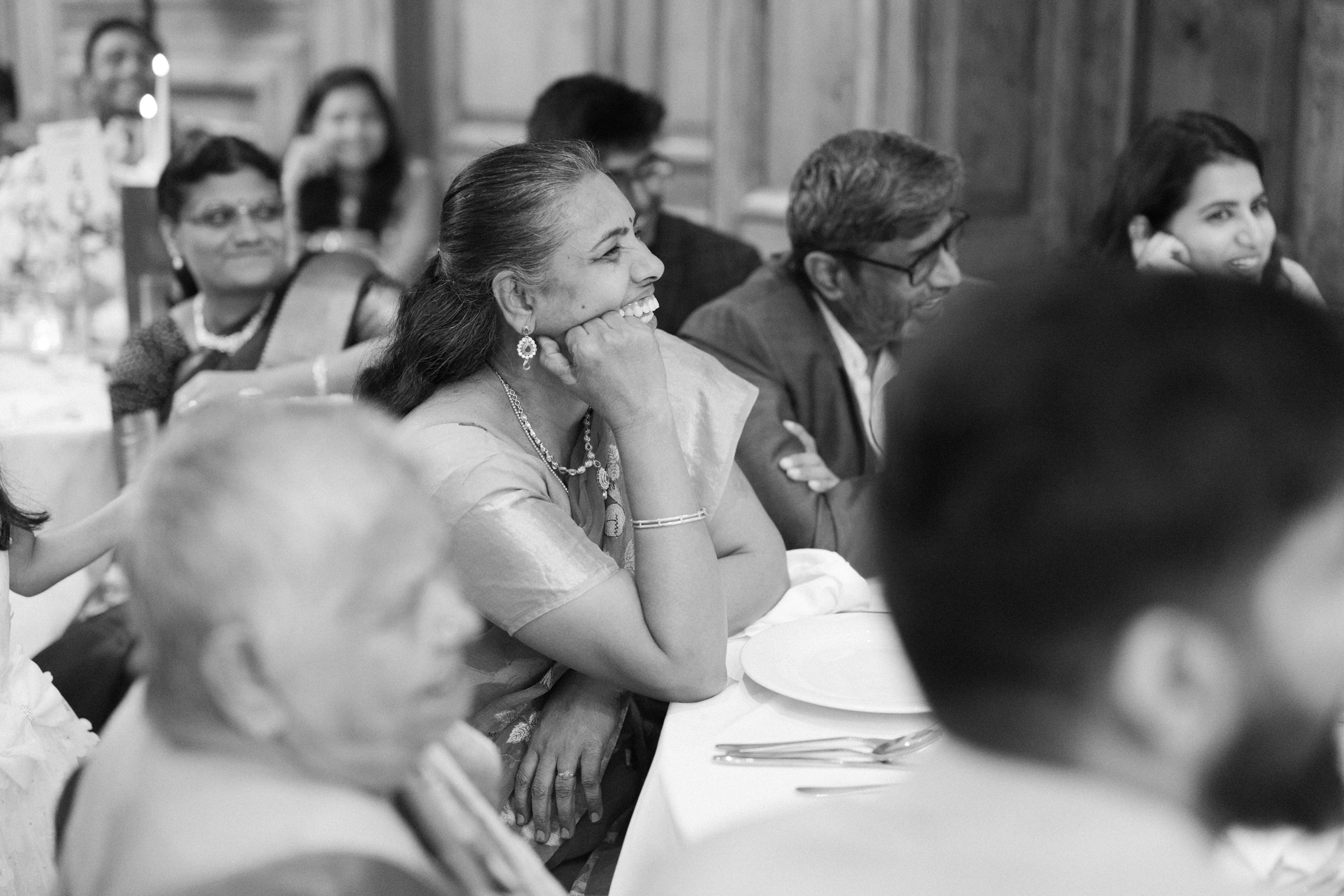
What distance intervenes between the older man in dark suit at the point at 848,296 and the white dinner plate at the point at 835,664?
94 cm

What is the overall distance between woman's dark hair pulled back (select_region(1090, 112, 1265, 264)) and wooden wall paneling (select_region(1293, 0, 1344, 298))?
1.42 meters

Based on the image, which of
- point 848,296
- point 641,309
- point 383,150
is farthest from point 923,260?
point 383,150

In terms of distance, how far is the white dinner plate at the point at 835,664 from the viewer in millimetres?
1610

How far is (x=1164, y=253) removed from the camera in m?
3.01

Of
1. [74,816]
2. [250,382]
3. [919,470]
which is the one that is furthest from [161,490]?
[250,382]

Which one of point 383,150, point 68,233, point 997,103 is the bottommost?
point 68,233

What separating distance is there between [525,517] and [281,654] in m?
0.94

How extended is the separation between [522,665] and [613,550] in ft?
0.84

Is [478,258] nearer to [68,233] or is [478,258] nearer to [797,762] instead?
[797,762]

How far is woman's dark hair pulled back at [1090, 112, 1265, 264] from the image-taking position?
3041 mm

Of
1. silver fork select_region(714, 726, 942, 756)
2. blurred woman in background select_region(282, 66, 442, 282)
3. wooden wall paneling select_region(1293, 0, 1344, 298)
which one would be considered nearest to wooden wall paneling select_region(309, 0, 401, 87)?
blurred woman in background select_region(282, 66, 442, 282)

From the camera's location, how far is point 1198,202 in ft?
9.97

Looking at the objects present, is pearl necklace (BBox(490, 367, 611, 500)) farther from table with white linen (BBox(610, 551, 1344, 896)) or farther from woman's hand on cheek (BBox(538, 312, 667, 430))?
table with white linen (BBox(610, 551, 1344, 896))

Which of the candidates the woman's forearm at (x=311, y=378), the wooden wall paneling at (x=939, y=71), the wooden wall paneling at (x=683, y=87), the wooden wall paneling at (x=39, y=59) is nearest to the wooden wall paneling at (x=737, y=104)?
the wooden wall paneling at (x=683, y=87)
